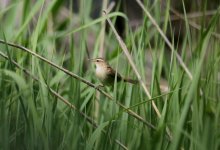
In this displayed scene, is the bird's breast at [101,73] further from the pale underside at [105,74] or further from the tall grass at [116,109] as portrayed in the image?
the tall grass at [116,109]

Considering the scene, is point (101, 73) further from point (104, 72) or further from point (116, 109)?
point (116, 109)

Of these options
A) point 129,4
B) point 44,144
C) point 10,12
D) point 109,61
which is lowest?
point 44,144

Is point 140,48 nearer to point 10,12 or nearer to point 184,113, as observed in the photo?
point 184,113

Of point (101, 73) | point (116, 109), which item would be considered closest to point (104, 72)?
point (101, 73)

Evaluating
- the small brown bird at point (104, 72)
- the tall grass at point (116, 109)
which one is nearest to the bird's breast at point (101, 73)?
the small brown bird at point (104, 72)

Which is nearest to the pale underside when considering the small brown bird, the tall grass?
the small brown bird

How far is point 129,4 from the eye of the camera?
619 centimetres

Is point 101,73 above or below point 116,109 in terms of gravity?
above

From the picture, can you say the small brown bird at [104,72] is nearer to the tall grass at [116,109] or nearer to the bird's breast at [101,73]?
the bird's breast at [101,73]

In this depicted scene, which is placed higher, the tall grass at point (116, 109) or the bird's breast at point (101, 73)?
the bird's breast at point (101, 73)

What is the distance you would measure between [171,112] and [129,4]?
3898 millimetres

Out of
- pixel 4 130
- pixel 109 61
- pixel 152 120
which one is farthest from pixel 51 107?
pixel 109 61

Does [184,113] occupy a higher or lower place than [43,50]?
lower

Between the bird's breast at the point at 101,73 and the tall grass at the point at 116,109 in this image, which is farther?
the bird's breast at the point at 101,73
